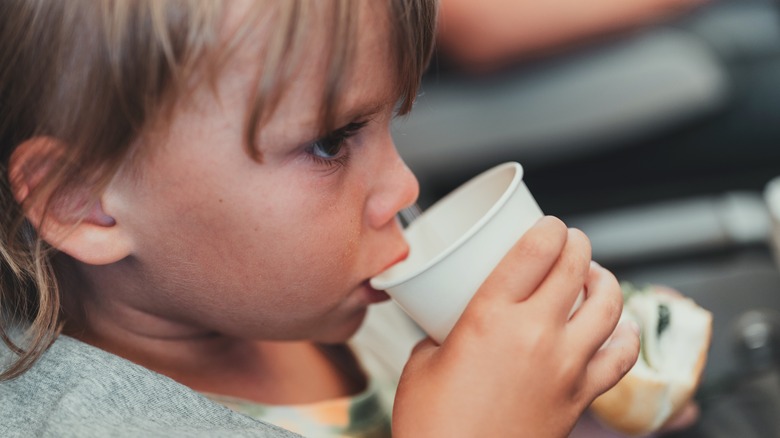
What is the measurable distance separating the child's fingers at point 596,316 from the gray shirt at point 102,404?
25cm

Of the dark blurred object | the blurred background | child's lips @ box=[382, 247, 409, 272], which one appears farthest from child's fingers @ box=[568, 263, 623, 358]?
the dark blurred object

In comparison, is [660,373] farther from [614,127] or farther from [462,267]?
[614,127]

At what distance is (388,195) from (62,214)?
10.7 inches

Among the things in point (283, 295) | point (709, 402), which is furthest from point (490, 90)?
point (283, 295)

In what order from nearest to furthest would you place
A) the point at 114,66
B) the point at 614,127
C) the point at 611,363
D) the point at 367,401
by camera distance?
1. the point at 114,66
2. the point at 611,363
3. the point at 367,401
4. the point at 614,127

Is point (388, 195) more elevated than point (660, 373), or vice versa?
point (388, 195)

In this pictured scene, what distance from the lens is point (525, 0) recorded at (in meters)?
1.77

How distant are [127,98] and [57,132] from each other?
0.24ft

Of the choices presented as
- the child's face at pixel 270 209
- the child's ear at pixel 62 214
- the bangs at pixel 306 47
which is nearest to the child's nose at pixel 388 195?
the child's face at pixel 270 209

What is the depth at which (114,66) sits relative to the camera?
652 mm

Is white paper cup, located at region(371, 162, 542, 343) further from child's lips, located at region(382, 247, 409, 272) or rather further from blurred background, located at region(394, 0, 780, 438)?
blurred background, located at region(394, 0, 780, 438)

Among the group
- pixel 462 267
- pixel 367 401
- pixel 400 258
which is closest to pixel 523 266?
pixel 462 267

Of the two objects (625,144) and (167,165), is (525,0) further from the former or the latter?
(167,165)

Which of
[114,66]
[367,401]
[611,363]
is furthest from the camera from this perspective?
[367,401]
